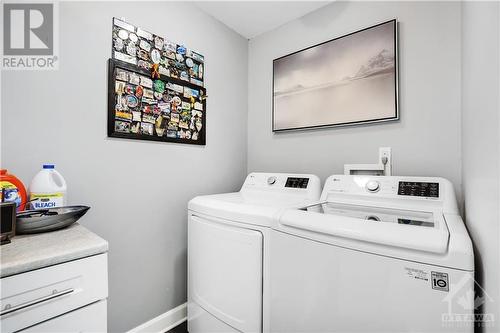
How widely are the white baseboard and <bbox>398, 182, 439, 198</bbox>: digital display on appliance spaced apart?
66.6 inches

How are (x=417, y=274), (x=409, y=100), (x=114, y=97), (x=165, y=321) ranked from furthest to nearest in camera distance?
(x=165, y=321) < (x=409, y=100) < (x=114, y=97) < (x=417, y=274)

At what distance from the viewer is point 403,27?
4.87 ft

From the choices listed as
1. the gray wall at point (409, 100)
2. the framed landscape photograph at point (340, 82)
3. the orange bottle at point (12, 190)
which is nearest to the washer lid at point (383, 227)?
the gray wall at point (409, 100)

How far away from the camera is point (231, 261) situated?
1.23 meters

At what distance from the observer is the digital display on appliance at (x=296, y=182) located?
160cm

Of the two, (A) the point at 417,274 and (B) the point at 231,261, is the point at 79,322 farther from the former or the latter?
(A) the point at 417,274

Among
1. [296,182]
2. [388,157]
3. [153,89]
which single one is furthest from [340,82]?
[153,89]

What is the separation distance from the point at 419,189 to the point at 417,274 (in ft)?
2.19

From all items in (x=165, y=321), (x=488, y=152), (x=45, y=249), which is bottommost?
(x=165, y=321)

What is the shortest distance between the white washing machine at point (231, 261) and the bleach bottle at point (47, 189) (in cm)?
67

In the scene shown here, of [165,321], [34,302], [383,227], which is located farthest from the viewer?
[165,321]

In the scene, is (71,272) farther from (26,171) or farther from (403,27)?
(403,27)

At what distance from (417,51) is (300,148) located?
986mm

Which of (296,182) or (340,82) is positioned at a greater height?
(340,82)
